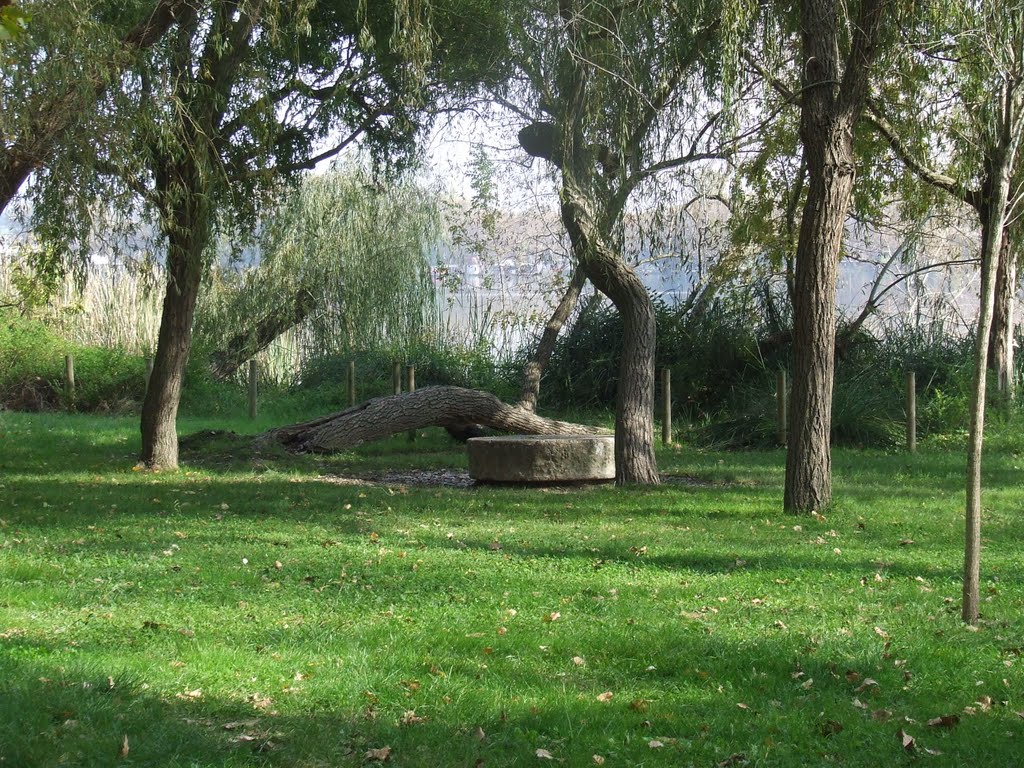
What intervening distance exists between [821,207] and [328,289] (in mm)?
16343

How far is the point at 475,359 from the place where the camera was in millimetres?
21875

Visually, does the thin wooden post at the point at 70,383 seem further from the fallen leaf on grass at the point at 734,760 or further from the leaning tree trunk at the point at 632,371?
the fallen leaf on grass at the point at 734,760

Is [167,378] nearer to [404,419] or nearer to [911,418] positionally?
[404,419]

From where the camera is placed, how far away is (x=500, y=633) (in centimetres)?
572

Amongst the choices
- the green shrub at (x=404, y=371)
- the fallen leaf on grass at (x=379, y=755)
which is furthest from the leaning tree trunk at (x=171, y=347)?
the fallen leaf on grass at (x=379, y=755)

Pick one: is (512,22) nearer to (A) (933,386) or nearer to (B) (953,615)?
(B) (953,615)

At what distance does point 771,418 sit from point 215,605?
11775 millimetres

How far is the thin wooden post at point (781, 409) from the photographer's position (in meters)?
15.3

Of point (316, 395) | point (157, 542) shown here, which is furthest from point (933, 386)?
point (157, 542)

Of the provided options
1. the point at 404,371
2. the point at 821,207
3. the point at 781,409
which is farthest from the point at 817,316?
the point at 404,371


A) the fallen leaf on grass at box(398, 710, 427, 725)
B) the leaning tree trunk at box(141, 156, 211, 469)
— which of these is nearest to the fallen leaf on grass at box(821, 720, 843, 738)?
the fallen leaf on grass at box(398, 710, 427, 725)

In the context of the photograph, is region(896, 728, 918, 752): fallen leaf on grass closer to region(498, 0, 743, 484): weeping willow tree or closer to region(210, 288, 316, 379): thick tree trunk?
region(498, 0, 743, 484): weeping willow tree

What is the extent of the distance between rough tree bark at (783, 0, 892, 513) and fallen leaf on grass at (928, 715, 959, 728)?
17.0 ft

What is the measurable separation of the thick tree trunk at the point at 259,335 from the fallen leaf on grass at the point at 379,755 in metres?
20.6
